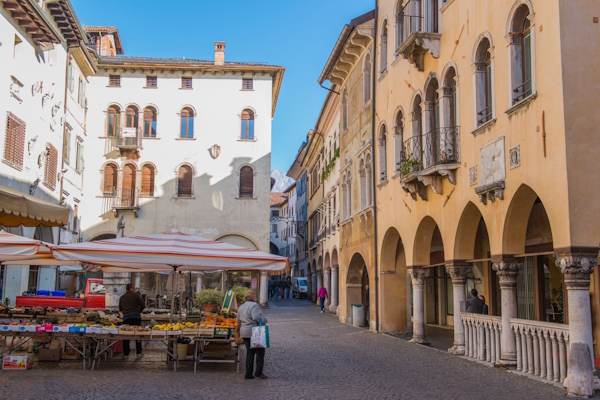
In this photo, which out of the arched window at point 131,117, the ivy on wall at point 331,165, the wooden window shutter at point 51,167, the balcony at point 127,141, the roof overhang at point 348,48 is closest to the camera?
the roof overhang at point 348,48

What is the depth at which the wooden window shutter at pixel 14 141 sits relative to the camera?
24.4 m

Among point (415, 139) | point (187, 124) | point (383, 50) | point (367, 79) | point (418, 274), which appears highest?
point (187, 124)

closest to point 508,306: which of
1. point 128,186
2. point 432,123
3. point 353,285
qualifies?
point 432,123

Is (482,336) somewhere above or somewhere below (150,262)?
below

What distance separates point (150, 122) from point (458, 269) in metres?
31.2

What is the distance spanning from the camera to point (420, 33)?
1752 cm

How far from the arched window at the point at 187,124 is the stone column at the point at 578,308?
34.9 m

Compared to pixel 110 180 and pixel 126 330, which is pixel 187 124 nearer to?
pixel 110 180

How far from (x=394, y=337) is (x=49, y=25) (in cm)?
1778

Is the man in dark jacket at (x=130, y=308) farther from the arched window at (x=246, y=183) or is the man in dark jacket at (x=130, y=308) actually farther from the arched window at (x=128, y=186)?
the arched window at (x=246, y=183)

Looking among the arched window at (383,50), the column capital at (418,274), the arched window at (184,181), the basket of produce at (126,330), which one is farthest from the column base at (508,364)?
the arched window at (184,181)

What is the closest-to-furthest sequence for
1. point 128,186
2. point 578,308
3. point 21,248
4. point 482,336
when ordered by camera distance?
point 578,308
point 21,248
point 482,336
point 128,186

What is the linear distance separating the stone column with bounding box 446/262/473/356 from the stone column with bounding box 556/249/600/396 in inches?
→ 201

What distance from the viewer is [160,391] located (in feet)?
36.3
